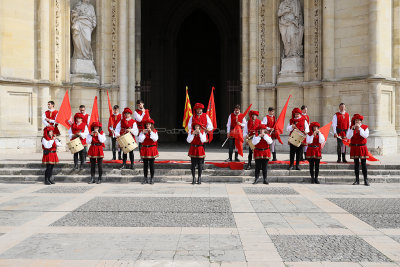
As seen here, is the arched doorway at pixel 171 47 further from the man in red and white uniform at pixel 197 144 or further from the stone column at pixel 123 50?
the man in red and white uniform at pixel 197 144

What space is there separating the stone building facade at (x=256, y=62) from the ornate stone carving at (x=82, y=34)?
20cm

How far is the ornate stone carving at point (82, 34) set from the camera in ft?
55.7

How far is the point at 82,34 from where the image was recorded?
672 inches

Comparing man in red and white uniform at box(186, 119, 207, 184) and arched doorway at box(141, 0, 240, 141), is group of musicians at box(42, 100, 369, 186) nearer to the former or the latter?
man in red and white uniform at box(186, 119, 207, 184)

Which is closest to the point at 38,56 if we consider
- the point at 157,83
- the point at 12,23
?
the point at 12,23

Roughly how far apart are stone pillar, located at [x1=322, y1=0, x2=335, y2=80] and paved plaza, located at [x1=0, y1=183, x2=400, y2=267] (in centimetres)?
691

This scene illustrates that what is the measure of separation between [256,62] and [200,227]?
12114mm

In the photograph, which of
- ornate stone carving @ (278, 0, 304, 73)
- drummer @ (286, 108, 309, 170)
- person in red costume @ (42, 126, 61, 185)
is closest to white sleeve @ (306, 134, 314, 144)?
drummer @ (286, 108, 309, 170)

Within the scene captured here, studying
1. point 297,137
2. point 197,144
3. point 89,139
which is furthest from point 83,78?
point 297,137

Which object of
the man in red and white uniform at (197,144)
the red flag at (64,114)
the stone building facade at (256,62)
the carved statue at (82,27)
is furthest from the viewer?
the carved statue at (82,27)

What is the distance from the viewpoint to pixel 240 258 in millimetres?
4992

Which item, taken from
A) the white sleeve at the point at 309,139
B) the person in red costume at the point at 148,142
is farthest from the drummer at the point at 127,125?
the white sleeve at the point at 309,139

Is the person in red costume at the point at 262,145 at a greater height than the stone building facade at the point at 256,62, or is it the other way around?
the stone building facade at the point at 256,62

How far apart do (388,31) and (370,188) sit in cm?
763
